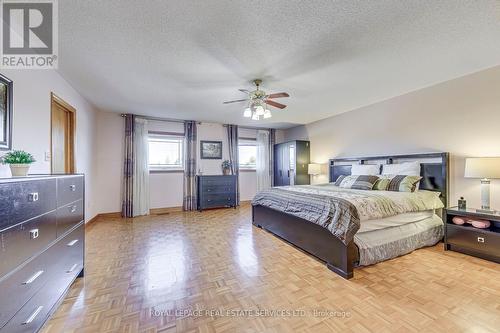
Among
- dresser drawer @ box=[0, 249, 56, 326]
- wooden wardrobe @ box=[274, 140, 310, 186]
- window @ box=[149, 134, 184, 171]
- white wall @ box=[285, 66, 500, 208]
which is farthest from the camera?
wooden wardrobe @ box=[274, 140, 310, 186]

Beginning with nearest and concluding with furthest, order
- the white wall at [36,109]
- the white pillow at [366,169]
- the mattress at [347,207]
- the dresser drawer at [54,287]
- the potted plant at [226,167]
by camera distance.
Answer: the dresser drawer at [54,287] → the white wall at [36,109] → the mattress at [347,207] → the white pillow at [366,169] → the potted plant at [226,167]

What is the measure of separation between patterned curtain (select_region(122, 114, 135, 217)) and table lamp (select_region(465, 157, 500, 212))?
6080mm

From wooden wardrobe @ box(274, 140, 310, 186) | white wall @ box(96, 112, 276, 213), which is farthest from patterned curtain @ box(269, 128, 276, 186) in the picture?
white wall @ box(96, 112, 276, 213)

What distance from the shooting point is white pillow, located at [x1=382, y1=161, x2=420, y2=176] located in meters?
3.46

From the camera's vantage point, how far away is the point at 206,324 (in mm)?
1526

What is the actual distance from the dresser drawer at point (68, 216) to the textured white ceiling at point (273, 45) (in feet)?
5.36

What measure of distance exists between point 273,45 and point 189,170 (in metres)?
4.17

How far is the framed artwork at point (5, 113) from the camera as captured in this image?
1739mm

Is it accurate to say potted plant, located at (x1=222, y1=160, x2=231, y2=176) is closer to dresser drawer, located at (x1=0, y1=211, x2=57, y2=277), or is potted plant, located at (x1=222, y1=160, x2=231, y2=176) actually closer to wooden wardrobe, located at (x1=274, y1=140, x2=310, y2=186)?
wooden wardrobe, located at (x1=274, y1=140, x2=310, y2=186)

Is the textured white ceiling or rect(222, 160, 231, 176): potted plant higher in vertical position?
the textured white ceiling

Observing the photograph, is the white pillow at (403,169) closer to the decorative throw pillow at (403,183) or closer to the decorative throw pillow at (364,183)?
the decorative throw pillow at (403,183)

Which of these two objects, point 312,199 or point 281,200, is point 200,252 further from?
point 312,199

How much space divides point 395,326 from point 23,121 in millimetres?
3687

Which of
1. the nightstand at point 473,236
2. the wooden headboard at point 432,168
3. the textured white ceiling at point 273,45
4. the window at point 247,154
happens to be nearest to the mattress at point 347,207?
the wooden headboard at point 432,168
